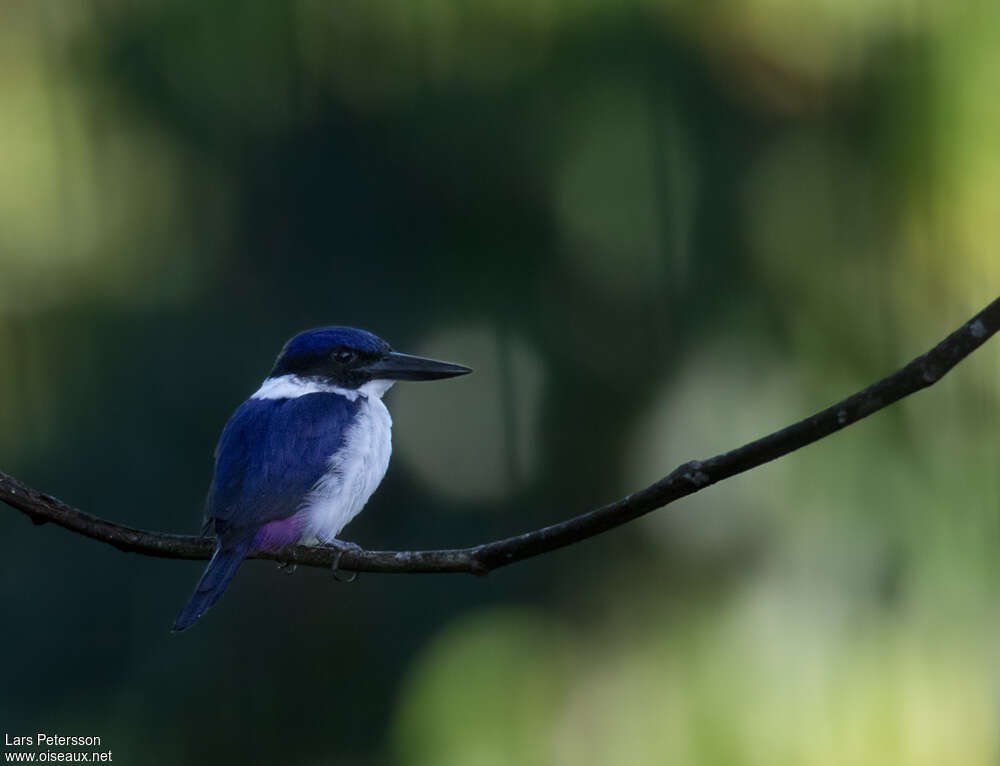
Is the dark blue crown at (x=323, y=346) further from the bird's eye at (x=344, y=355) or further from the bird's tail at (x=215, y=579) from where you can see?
the bird's tail at (x=215, y=579)

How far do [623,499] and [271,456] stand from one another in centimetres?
102

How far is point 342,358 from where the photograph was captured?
2375 mm

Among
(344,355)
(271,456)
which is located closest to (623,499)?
(271,456)

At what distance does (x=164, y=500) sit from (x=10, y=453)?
0.50m

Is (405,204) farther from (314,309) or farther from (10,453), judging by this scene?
(10,453)

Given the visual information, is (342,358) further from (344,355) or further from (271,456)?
(271,456)

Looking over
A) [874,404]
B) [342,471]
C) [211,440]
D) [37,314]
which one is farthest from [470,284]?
[874,404]

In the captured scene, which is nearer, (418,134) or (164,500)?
(164,500)

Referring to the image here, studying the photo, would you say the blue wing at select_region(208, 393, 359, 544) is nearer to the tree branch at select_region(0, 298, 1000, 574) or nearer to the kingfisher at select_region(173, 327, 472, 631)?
the kingfisher at select_region(173, 327, 472, 631)

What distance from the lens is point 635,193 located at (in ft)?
13.4

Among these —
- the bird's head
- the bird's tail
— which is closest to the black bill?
the bird's head

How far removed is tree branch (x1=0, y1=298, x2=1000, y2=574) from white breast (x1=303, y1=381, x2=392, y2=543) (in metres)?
0.35

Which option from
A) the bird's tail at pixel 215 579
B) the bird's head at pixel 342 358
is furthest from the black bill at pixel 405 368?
the bird's tail at pixel 215 579

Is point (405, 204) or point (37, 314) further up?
point (405, 204)
